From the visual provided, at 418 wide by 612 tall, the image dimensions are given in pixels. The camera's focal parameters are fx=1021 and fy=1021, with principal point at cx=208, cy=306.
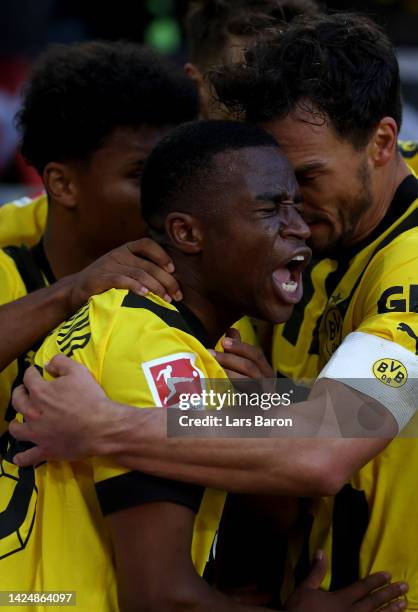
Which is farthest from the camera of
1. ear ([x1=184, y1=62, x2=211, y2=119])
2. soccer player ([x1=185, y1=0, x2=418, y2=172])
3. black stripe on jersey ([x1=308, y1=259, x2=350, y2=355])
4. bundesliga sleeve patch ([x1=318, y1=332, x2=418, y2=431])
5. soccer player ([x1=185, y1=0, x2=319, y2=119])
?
soccer player ([x1=185, y1=0, x2=319, y2=119])

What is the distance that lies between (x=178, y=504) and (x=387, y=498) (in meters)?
0.72

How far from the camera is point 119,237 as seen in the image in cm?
382

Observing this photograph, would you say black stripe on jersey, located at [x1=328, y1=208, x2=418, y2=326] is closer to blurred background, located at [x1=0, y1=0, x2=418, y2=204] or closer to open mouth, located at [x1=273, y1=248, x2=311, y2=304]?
open mouth, located at [x1=273, y1=248, x2=311, y2=304]

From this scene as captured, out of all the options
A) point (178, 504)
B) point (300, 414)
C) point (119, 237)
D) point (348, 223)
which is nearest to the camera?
point (178, 504)

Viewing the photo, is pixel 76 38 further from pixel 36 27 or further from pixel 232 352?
pixel 232 352

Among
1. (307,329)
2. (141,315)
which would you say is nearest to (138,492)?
(141,315)

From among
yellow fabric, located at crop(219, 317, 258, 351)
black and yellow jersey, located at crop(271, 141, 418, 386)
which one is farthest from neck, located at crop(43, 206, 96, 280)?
black and yellow jersey, located at crop(271, 141, 418, 386)

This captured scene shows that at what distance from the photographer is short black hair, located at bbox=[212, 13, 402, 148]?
313 cm

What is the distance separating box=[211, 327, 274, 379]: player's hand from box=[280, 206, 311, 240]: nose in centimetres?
34

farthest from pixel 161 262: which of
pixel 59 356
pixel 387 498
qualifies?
pixel 387 498

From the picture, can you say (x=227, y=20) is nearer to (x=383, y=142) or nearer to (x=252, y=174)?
(x=383, y=142)

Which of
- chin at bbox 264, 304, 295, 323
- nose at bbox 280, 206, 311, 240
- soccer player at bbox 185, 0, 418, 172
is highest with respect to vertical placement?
soccer player at bbox 185, 0, 418, 172

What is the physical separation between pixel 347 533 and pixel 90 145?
176 cm

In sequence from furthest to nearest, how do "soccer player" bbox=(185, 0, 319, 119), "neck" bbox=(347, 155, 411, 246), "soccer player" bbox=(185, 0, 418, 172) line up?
1. "soccer player" bbox=(185, 0, 319, 119)
2. "soccer player" bbox=(185, 0, 418, 172)
3. "neck" bbox=(347, 155, 411, 246)
